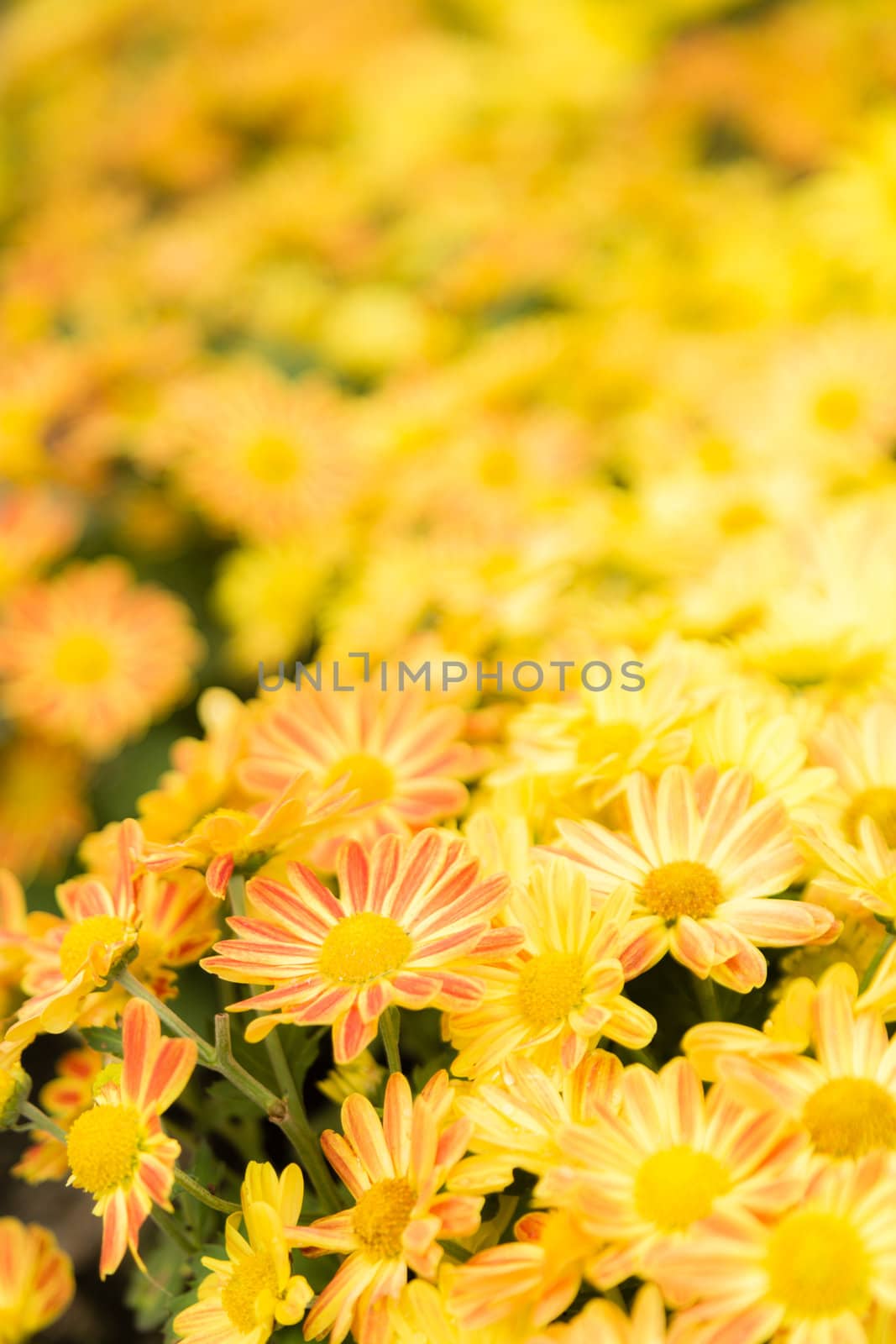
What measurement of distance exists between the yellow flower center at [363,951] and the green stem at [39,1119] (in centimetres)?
Result: 16

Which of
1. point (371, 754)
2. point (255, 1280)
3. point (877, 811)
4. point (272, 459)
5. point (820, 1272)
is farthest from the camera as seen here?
point (272, 459)

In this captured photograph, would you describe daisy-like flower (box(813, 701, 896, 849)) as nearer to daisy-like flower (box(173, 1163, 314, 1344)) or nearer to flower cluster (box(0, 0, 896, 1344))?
flower cluster (box(0, 0, 896, 1344))

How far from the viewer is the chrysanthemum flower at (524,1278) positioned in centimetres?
46

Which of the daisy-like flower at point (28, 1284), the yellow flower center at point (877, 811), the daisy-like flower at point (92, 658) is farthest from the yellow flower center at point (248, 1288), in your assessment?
the daisy-like flower at point (92, 658)

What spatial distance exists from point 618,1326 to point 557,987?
14 centimetres

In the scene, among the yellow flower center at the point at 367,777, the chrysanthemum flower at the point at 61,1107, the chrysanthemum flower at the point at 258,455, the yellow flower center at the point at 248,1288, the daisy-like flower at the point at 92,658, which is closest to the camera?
the yellow flower center at the point at 248,1288

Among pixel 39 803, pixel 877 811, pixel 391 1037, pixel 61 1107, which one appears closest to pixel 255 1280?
pixel 391 1037

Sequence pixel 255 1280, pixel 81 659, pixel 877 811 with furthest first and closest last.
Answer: pixel 81 659
pixel 877 811
pixel 255 1280

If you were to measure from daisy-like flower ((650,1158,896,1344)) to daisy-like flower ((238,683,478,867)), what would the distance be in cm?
32

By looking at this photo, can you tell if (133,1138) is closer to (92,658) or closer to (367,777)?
(367,777)

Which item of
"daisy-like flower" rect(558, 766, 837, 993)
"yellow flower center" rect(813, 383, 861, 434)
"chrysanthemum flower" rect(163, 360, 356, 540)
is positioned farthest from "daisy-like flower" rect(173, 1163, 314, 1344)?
"yellow flower center" rect(813, 383, 861, 434)

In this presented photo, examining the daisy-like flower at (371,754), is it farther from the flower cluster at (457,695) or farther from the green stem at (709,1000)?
the green stem at (709,1000)

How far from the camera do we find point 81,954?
56cm

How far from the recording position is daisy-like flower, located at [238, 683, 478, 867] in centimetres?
70
